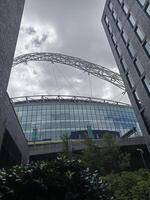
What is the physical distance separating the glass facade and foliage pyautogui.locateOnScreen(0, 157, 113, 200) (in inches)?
2108

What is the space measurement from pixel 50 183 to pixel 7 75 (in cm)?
1108

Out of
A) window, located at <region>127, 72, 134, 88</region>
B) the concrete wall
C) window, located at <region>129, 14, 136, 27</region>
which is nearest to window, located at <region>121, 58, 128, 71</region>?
window, located at <region>127, 72, 134, 88</region>

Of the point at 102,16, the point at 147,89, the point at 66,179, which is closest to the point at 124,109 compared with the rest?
the point at 102,16

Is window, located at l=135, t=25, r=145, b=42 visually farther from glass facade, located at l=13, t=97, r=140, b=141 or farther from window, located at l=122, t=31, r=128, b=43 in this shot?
glass facade, located at l=13, t=97, r=140, b=141

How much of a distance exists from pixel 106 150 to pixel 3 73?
19981mm

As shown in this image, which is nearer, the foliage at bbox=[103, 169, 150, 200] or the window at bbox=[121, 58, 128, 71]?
the foliage at bbox=[103, 169, 150, 200]

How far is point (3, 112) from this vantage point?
14766 mm

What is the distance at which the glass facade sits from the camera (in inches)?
2448

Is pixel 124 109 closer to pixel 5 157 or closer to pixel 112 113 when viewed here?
pixel 112 113

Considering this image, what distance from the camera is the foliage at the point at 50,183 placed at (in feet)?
18.2

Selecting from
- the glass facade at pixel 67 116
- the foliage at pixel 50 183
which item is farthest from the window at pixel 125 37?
the glass facade at pixel 67 116

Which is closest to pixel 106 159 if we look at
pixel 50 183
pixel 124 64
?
pixel 124 64

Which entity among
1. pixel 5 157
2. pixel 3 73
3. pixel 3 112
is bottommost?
pixel 5 157

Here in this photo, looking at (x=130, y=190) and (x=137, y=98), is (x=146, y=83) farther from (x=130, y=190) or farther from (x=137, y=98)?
(x=130, y=190)
